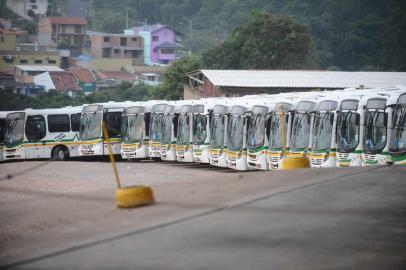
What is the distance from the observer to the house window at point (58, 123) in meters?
41.2

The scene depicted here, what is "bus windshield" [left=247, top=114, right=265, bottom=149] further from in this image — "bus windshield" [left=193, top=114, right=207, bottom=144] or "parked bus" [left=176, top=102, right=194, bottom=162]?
"parked bus" [left=176, top=102, right=194, bottom=162]

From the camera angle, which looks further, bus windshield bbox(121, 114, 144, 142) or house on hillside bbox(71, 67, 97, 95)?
house on hillside bbox(71, 67, 97, 95)

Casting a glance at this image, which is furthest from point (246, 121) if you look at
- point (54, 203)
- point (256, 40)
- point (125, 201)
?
point (256, 40)

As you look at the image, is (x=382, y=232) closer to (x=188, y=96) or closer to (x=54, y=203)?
(x=54, y=203)

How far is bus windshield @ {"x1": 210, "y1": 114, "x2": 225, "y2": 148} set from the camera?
106 feet

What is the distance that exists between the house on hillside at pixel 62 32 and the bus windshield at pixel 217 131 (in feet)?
291

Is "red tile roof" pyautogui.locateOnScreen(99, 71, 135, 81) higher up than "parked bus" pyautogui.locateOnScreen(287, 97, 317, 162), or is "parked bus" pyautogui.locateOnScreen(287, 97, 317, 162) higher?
"red tile roof" pyautogui.locateOnScreen(99, 71, 135, 81)

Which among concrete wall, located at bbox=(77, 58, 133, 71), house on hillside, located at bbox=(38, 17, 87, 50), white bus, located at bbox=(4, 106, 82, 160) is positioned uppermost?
house on hillside, located at bbox=(38, 17, 87, 50)

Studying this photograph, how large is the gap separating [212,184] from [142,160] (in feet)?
74.2

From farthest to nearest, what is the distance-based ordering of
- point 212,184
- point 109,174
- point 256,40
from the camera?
1. point 256,40
2. point 109,174
3. point 212,184

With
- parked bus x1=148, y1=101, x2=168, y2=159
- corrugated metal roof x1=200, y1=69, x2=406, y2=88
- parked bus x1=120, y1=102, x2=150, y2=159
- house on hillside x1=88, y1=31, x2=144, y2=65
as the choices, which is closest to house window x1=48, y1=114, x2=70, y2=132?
parked bus x1=120, y1=102, x2=150, y2=159

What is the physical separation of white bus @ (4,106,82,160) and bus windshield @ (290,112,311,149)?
16.4 meters

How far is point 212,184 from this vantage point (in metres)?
17.8

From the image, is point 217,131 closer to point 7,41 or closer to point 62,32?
point 7,41
